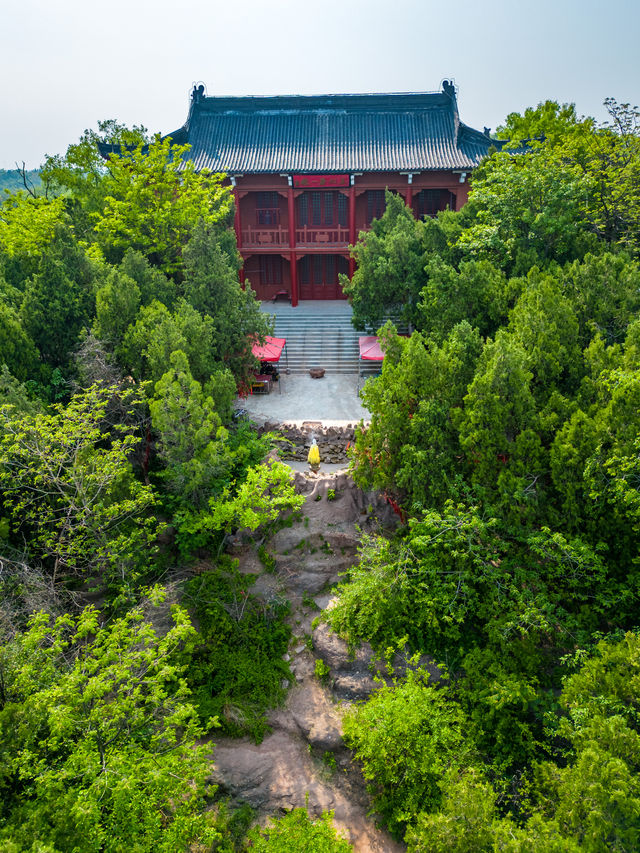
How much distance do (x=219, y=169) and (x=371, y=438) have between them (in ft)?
66.6

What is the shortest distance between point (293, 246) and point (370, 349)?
916 cm

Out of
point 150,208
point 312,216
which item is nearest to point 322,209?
point 312,216

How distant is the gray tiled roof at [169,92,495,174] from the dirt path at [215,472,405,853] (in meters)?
18.8

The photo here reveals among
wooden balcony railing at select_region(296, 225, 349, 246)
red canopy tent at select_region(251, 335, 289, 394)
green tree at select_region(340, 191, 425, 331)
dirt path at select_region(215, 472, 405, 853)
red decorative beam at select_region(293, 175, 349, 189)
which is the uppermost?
red decorative beam at select_region(293, 175, 349, 189)

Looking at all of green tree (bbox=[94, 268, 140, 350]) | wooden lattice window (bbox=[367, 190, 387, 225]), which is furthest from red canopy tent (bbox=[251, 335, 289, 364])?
wooden lattice window (bbox=[367, 190, 387, 225])

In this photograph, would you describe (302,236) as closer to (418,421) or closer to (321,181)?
(321,181)

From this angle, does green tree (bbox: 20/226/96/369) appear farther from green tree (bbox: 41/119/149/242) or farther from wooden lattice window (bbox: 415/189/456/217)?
wooden lattice window (bbox: 415/189/456/217)

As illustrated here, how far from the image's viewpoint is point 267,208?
96.3 feet

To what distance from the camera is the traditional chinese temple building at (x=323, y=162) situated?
26828 mm

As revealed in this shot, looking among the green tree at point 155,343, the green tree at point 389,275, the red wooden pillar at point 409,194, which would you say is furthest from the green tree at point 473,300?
the red wooden pillar at point 409,194

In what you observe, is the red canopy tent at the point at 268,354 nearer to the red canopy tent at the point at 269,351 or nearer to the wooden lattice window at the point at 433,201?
the red canopy tent at the point at 269,351

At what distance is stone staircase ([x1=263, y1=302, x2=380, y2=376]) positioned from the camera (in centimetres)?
2427

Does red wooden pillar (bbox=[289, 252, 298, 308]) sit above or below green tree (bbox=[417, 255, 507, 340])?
above

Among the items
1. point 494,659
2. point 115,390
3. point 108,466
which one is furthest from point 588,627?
point 115,390
